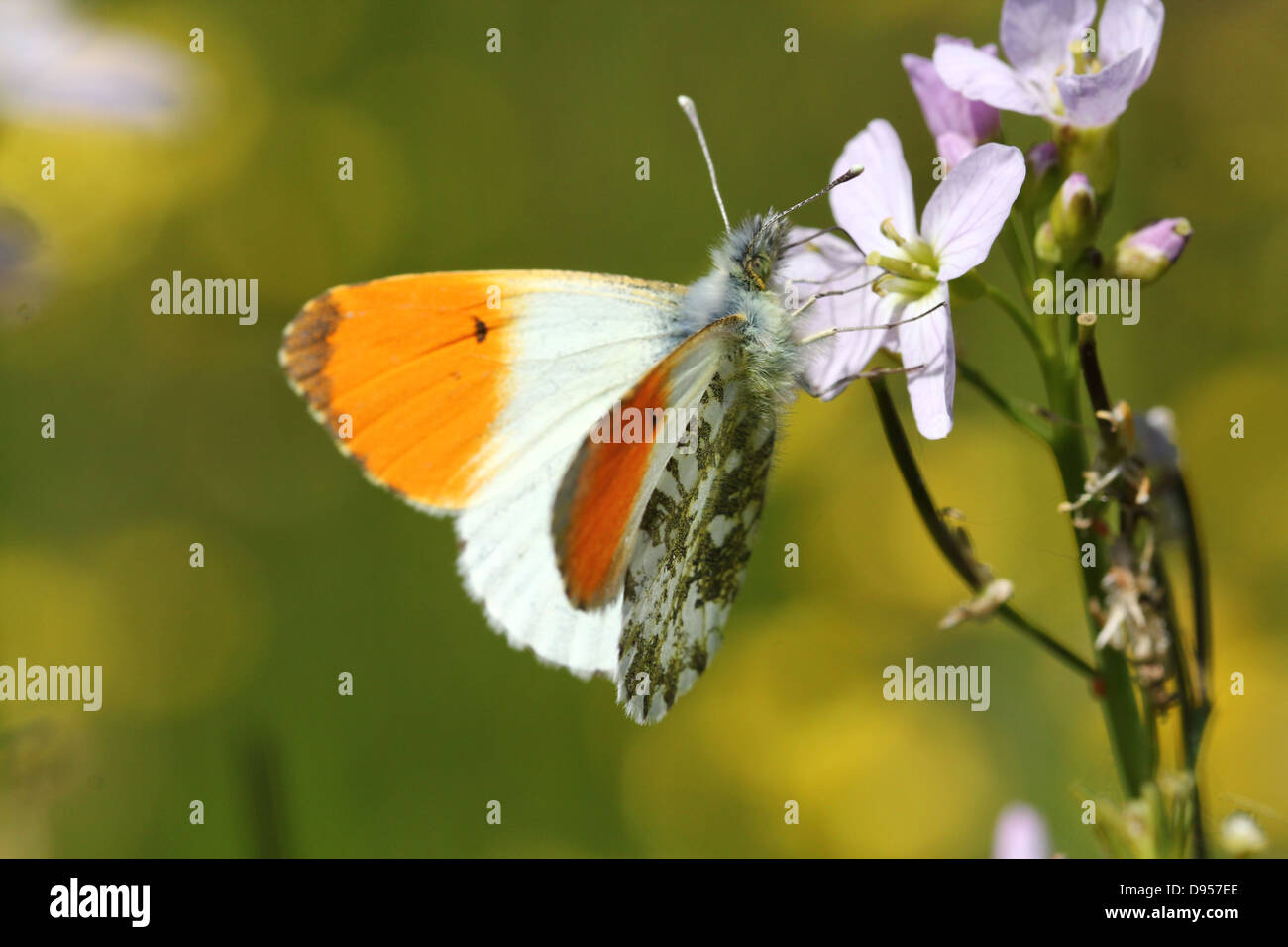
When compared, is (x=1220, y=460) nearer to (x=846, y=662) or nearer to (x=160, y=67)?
(x=846, y=662)

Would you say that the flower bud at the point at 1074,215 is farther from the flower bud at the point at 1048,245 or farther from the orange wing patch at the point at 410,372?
the orange wing patch at the point at 410,372

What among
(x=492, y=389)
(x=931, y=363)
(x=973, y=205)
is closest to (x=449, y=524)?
(x=492, y=389)

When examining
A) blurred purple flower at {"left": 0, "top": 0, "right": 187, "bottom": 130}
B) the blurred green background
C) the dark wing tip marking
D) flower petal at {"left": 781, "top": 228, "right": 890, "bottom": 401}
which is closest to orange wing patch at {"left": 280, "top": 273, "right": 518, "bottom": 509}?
the dark wing tip marking

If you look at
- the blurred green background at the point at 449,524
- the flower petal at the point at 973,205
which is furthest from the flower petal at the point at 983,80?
the blurred green background at the point at 449,524

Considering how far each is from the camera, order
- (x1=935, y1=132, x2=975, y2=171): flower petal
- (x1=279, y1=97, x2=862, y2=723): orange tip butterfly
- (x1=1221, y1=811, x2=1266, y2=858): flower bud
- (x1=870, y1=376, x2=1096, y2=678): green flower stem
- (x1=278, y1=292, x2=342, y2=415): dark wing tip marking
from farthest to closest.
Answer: (x1=278, y1=292, x2=342, y2=415): dark wing tip marking
(x1=279, y1=97, x2=862, y2=723): orange tip butterfly
(x1=935, y1=132, x2=975, y2=171): flower petal
(x1=870, y1=376, x2=1096, y2=678): green flower stem
(x1=1221, y1=811, x2=1266, y2=858): flower bud

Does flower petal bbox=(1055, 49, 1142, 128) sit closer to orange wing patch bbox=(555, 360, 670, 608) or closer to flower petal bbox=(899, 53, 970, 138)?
flower petal bbox=(899, 53, 970, 138)

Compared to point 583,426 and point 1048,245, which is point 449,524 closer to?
point 583,426
